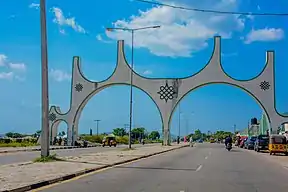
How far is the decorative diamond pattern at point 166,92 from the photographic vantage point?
2940 inches

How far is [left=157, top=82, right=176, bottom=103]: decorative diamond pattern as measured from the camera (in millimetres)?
74688

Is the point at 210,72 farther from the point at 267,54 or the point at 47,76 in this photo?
the point at 47,76

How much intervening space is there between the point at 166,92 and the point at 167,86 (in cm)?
94

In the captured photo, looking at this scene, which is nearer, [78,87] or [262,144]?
[262,144]

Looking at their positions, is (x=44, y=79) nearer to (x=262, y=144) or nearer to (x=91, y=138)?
(x=262, y=144)

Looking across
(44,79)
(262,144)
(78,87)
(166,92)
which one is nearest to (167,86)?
(166,92)

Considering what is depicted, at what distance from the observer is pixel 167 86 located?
75.0 meters

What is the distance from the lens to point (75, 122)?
77438 mm

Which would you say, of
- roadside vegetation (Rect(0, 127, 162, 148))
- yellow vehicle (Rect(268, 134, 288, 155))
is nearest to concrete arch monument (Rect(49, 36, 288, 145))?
roadside vegetation (Rect(0, 127, 162, 148))

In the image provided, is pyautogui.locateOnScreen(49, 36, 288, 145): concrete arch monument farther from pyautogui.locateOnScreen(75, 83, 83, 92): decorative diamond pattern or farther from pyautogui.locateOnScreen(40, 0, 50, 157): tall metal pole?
pyautogui.locateOnScreen(40, 0, 50, 157): tall metal pole

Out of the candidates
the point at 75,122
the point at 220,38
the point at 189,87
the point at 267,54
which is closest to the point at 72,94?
the point at 75,122

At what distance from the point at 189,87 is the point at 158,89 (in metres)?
4.85

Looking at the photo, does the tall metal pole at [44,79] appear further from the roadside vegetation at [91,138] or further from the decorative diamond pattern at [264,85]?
the decorative diamond pattern at [264,85]

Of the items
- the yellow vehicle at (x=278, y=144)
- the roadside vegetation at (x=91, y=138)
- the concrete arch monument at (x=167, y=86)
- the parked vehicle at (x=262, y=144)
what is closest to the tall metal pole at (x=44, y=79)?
the yellow vehicle at (x=278, y=144)
